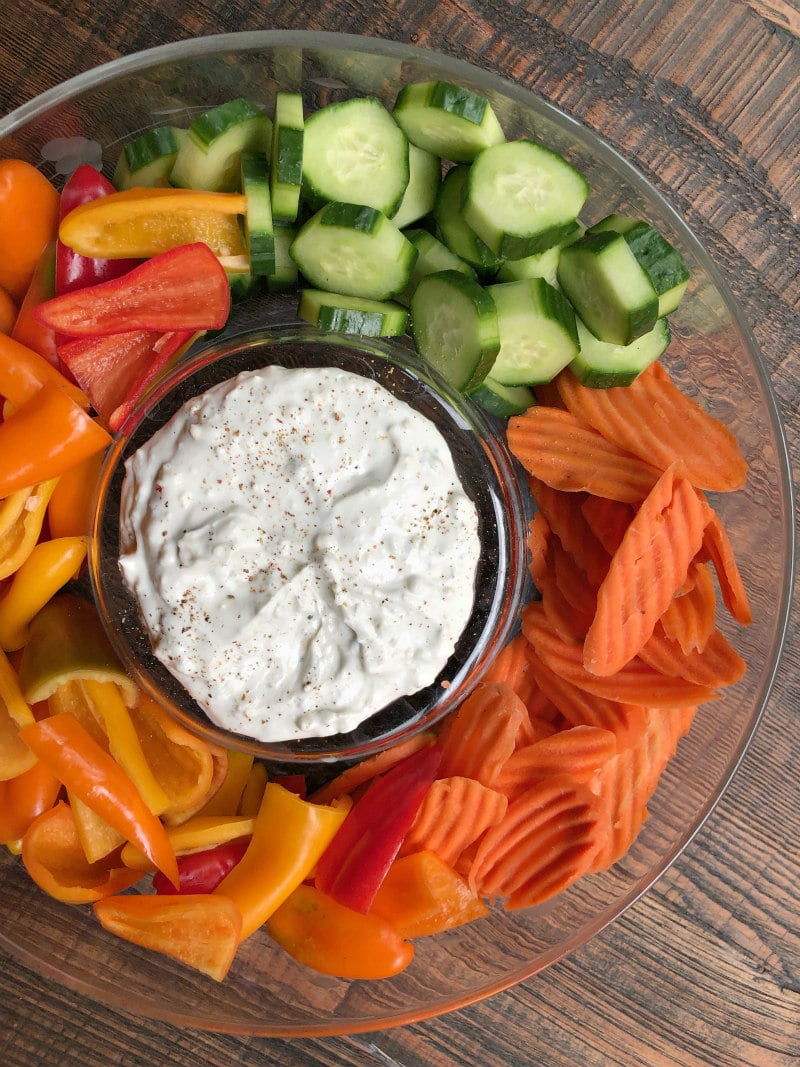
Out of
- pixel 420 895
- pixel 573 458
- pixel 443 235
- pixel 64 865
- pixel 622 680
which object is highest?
pixel 443 235

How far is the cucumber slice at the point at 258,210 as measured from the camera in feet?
4.04

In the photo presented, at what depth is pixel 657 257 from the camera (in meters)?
1.30

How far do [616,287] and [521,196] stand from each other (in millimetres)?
188

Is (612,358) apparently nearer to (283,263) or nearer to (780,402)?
(780,402)

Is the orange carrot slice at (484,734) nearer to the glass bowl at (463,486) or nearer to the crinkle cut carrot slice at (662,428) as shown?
the glass bowl at (463,486)

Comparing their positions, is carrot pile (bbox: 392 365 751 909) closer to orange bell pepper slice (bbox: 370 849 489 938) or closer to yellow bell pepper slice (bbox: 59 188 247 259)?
orange bell pepper slice (bbox: 370 849 489 938)

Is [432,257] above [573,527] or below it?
above

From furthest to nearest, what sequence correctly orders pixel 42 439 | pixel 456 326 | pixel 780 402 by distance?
pixel 780 402, pixel 456 326, pixel 42 439

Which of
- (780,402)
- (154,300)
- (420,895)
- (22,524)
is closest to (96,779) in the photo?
(22,524)

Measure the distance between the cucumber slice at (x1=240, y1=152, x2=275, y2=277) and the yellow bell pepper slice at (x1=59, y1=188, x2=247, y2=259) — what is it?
2 centimetres

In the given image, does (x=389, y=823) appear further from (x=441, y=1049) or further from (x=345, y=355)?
(x=345, y=355)

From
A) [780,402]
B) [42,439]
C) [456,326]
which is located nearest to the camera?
[42,439]

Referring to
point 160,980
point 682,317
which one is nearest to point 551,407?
point 682,317

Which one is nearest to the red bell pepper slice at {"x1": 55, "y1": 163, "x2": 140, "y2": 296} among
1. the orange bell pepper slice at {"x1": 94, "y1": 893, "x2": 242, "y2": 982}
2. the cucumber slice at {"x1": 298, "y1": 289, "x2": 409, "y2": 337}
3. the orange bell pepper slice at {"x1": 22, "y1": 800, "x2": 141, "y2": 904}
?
the cucumber slice at {"x1": 298, "y1": 289, "x2": 409, "y2": 337}
